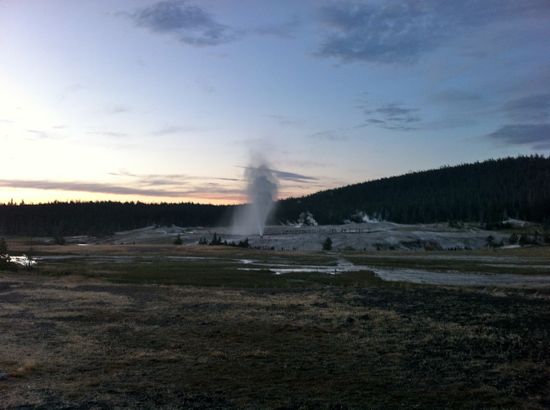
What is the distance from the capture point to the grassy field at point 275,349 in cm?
1391

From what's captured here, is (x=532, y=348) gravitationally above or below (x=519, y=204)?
below

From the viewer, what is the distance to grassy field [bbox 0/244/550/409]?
13914 millimetres

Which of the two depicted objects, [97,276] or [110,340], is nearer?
[110,340]

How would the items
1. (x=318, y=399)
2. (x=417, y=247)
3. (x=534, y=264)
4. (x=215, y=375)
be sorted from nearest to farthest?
(x=318, y=399) < (x=215, y=375) < (x=534, y=264) < (x=417, y=247)

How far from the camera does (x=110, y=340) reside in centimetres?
2123

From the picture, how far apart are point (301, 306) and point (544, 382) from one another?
16.7 meters

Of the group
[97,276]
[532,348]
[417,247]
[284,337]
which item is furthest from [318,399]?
[417,247]

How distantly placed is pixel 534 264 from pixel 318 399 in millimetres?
59490

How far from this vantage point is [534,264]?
64938 mm

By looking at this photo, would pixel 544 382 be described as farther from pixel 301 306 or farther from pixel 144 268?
pixel 144 268

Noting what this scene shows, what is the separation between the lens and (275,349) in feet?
64.0

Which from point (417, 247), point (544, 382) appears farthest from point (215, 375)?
point (417, 247)

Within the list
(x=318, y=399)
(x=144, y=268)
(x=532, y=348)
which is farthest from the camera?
(x=144, y=268)

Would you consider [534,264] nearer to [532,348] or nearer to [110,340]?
[532,348]
